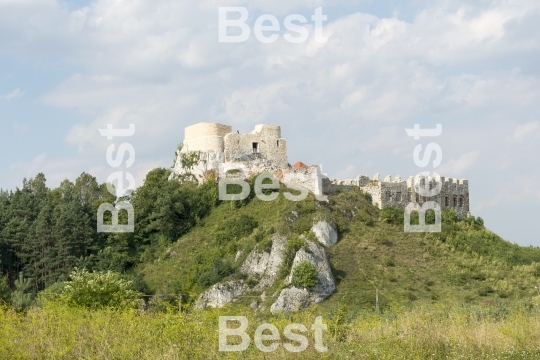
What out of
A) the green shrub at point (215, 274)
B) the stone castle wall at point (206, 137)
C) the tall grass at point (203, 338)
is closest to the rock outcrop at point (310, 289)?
the green shrub at point (215, 274)

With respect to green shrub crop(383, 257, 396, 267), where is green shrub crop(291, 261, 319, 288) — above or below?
below

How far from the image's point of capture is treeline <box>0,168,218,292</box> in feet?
156

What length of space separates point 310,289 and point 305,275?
28.1 inches

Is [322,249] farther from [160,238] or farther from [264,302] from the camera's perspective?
[160,238]

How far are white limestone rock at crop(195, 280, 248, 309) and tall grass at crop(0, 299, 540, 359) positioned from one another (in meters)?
17.9

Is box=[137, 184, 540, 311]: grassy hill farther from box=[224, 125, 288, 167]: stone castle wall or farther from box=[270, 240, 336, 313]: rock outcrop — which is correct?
box=[224, 125, 288, 167]: stone castle wall

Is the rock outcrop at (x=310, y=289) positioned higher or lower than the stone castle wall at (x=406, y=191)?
lower

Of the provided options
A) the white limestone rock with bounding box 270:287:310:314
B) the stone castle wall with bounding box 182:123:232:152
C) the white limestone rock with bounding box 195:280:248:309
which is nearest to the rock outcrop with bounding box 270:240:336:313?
the white limestone rock with bounding box 270:287:310:314

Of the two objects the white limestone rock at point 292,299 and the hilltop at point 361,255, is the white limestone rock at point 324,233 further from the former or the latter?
the white limestone rock at point 292,299

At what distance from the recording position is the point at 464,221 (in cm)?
4922

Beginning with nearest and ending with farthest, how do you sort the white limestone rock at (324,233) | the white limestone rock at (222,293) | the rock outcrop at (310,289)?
1. the rock outcrop at (310,289)
2. the white limestone rock at (222,293)
3. the white limestone rock at (324,233)

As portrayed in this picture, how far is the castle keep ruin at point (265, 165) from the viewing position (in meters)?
48.3

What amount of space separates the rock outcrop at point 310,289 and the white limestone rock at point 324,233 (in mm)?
1825

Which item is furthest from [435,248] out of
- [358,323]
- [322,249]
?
[358,323]
